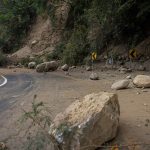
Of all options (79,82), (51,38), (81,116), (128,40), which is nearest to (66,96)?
(79,82)

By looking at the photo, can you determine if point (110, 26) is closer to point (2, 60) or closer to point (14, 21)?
point (2, 60)

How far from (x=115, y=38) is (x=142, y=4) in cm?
468

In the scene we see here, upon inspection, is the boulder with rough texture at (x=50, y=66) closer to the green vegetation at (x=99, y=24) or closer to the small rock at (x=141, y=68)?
the green vegetation at (x=99, y=24)

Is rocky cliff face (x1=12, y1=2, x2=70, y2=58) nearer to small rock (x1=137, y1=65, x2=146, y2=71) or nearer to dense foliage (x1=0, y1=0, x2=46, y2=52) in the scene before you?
dense foliage (x1=0, y1=0, x2=46, y2=52)

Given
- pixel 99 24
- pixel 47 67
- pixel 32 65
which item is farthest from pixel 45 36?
pixel 47 67

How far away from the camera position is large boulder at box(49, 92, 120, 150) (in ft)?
27.1

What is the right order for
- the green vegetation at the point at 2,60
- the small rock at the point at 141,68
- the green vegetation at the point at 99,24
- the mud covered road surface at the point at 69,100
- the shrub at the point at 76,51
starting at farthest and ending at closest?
the green vegetation at the point at 2,60 → the shrub at the point at 76,51 → the green vegetation at the point at 99,24 → the small rock at the point at 141,68 → the mud covered road surface at the point at 69,100

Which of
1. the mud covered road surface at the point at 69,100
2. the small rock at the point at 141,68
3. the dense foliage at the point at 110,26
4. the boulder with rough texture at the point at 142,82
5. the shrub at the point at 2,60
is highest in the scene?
the dense foliage at the point at 110,26

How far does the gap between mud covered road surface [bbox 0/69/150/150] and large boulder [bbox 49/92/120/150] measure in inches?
19.3

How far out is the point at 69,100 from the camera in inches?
576

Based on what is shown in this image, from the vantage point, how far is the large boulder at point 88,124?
8.27 meters

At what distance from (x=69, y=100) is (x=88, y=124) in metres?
6.25

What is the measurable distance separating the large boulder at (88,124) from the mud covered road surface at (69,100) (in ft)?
1.61

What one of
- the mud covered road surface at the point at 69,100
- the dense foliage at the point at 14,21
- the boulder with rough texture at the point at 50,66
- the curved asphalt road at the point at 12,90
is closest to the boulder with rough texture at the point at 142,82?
the mud covered road surface at the point at 69,100
